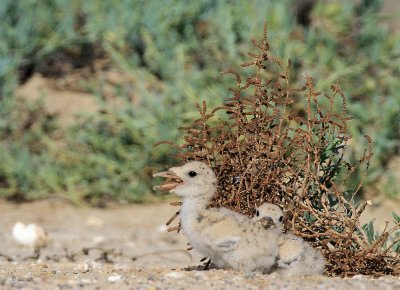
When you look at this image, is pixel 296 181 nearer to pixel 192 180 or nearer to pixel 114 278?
pixel 192 180

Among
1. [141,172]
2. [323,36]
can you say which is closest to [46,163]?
[141,172]

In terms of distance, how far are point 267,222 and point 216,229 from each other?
225 mm

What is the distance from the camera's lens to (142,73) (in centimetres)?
820

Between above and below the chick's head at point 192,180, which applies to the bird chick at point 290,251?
below

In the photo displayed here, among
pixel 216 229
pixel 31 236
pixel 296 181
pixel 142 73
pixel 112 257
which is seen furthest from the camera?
pixel 142 73

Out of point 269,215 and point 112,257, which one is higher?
point 269,215

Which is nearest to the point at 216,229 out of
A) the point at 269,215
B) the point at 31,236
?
the point at 269,215

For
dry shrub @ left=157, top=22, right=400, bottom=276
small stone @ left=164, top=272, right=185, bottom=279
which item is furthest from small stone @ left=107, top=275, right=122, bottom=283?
dry shrub @ left=157, top=22, right=400, bottom=276

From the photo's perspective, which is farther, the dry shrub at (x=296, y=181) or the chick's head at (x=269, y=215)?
the dry shrub at (x=296, y=181)

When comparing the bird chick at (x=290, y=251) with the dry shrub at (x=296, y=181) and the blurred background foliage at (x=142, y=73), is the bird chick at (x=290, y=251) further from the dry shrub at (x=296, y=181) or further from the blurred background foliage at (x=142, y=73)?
the blurred background foliage at (x=142, y=73)

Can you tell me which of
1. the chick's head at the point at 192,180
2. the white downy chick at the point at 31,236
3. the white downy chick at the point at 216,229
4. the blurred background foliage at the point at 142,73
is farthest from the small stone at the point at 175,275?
the blurred background foliage at the point at 142,73

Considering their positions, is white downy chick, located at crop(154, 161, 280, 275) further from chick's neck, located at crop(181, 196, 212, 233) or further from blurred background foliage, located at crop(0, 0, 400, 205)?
blurred background foliage, located at crop(0, 0, 400, 205)

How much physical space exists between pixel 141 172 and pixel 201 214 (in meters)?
3.34

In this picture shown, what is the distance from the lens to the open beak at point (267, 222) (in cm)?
451
